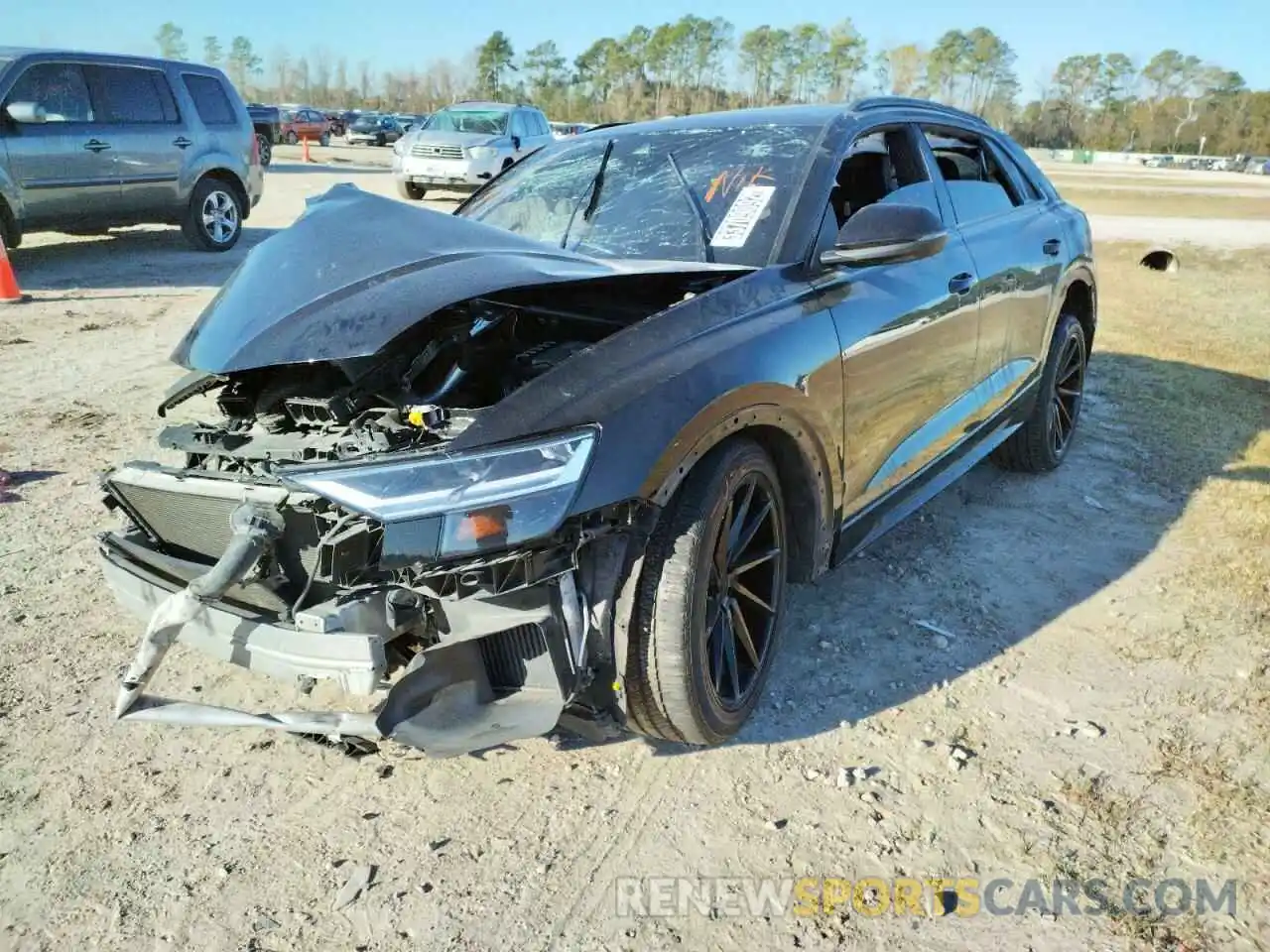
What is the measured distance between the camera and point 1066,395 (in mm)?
5395

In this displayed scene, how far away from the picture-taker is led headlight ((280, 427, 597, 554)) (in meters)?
2.11

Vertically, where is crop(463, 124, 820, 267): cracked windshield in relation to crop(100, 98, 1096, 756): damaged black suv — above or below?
above

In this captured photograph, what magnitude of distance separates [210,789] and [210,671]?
0.61m

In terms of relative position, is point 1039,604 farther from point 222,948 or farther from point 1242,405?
point 1242,405

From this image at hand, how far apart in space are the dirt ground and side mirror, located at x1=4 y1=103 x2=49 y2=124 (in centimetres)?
619

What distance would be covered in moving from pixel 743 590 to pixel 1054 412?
9.76ft

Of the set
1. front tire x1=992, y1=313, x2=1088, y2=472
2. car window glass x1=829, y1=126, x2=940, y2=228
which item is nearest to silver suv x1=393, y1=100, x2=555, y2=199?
front tire x1=992, y1=313, x2=1088, y2=472

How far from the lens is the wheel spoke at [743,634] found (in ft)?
9.17

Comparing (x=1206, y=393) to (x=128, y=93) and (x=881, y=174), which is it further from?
(x=128, y=93)

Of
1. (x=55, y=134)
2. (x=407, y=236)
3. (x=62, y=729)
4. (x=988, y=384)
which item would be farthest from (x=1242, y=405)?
(x=55, y=134)

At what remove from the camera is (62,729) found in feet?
9.43

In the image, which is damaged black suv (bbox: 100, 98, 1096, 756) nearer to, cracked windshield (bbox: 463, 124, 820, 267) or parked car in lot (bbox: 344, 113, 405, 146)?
cracked windshield (bbox: 463, 124, 820, 267)

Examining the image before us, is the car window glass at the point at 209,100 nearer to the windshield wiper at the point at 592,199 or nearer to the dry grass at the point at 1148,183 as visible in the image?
the windshield wiper at the point at 592,199

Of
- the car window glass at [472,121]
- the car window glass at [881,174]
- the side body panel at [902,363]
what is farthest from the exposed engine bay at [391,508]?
the car window glass at [472,121]
